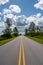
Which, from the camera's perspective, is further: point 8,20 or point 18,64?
point 8,20

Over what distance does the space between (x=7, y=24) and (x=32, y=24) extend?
4638 cm

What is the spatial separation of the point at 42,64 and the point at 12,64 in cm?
175

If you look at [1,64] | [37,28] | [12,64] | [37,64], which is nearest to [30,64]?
[37,64]

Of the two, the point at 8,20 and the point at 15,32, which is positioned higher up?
the point at 8,20

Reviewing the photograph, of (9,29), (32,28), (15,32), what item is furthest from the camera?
(15,32)

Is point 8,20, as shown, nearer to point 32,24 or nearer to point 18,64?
point 32,24

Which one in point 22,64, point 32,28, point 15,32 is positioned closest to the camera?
point 22,64

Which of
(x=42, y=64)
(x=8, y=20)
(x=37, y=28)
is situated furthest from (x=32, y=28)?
(x=42, y=64)

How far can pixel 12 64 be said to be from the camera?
8805mm

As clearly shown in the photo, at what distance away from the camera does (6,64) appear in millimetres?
8820

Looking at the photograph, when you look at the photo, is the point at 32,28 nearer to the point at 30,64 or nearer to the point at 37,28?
the point at 37,28

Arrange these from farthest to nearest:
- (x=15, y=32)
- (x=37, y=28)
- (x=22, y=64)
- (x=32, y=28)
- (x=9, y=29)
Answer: (x=15, y=32) < (x=37, y=28) < (x=32, y=28) < (x=9, y=29) < (x=22, y=64)

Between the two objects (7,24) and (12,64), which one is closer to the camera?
(12,64)

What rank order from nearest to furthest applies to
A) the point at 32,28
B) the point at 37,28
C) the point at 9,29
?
1. the point at 9,29
2. the point at 32,28
3. the point at 37,28
